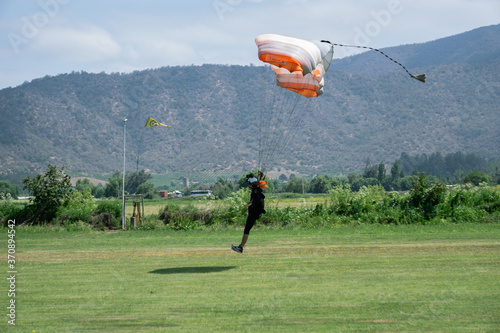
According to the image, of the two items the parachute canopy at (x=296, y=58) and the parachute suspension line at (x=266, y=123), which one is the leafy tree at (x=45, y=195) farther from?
the parachute canopy at (x=296, y=58)

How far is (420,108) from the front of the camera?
15638 centimetres

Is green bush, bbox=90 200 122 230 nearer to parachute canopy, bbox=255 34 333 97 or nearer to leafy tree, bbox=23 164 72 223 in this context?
leafy tree, bbox=23 164 72 223

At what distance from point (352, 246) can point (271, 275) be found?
4744 mm

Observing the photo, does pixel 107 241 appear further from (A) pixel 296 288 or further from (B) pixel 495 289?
(B) pixel 495 289

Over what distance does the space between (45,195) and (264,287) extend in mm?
15642

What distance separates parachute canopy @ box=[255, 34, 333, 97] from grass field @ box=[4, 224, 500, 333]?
4291mm

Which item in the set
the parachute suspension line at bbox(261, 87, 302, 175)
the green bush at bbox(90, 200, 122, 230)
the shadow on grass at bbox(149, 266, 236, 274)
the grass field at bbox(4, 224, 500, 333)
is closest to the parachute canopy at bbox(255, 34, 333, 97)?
the parachute suspension line at bbox(261, 87, 302, 175)

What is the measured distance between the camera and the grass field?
20.3ft

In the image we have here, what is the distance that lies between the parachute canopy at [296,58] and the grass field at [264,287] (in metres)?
4.29

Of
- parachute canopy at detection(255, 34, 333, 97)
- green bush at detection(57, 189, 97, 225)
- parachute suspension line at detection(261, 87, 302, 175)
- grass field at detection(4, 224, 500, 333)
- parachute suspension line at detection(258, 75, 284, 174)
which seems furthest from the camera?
green bush at detection(57, 189, 97, 225)

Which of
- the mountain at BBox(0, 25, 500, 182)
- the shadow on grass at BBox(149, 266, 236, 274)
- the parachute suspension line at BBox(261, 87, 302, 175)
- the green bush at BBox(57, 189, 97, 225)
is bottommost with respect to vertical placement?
the shadow on grass at BBox(149, 266, 236, 274)

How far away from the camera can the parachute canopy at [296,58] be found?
12.4 meters

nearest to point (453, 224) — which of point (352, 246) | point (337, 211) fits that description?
point (337, 211)

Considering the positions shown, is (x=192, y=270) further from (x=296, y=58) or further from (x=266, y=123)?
(x=266, y=123)
